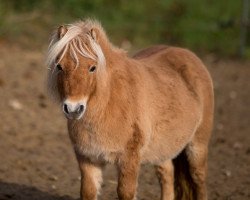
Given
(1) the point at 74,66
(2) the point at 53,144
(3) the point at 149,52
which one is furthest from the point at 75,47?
(2) the point at 53,144

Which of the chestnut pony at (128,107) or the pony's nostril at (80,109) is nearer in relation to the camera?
the pony's nostril at (80,109)

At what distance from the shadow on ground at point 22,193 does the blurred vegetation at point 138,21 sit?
281 inches

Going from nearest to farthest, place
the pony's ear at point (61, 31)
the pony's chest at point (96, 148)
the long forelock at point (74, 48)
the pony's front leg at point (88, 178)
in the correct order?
the long forelock at point (74, 48), the pony's ear at point (61, 31), the pony's chest at point (96, 148), the pony's front leg at point (88, 178)

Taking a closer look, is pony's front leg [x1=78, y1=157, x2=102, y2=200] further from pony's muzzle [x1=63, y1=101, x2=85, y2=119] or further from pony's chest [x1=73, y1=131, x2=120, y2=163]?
pony's muzzle [x1=63, y1=101, x2=85, y2=119]

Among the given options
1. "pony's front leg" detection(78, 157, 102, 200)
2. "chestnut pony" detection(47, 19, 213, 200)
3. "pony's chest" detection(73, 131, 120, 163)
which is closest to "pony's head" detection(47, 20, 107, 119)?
"chestnut pony" detection(47, 19, 213, 200)

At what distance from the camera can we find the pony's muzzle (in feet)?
15.1

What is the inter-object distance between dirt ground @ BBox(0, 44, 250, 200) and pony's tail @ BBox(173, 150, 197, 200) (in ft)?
1.15

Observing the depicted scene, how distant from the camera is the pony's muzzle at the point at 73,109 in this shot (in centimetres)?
461

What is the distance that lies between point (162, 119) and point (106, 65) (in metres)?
0.78

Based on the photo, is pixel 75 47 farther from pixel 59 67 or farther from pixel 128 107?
pixel 128 107

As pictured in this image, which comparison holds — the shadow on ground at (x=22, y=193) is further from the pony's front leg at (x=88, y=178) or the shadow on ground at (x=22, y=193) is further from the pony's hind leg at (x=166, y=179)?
the pony's front leg at (x=88, y=178)

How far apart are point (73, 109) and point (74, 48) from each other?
46 centimetres

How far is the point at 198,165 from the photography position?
633 centimetres

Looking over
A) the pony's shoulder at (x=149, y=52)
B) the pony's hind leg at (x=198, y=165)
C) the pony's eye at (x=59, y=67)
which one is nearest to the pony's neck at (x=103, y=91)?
the pony's eye at (x=59, y=67)
